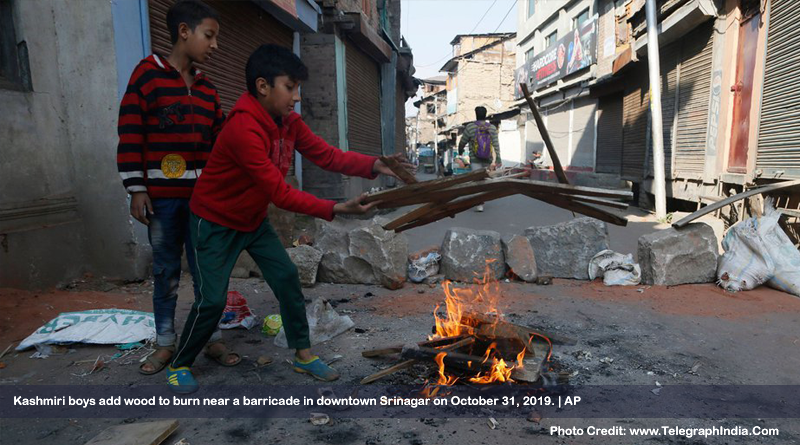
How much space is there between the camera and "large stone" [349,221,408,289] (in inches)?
197

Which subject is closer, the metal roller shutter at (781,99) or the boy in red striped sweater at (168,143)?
the boy in red striped sweater at (168,143)

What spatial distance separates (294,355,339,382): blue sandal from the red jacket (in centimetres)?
87

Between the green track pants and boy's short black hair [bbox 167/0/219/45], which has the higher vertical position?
boy's short black hair [bbox 167/0/219/45]

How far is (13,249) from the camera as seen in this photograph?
3.81 meters

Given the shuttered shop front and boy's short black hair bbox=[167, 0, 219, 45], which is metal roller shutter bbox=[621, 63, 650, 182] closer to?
the shuttered shop front

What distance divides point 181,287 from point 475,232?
10.8ft

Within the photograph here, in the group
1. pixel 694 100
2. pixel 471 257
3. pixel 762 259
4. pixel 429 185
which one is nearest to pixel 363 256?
pixel 471 257

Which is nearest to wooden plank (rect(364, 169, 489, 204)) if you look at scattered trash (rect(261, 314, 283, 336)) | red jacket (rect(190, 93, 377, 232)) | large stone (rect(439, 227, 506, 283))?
red jacket (rect(190, 93, 377, 232))

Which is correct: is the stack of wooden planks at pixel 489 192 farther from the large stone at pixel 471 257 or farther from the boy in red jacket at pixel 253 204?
the large stone at pixel 471 257

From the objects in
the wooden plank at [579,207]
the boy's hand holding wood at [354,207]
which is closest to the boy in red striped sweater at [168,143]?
the boy's hand holding wood at [354,207]

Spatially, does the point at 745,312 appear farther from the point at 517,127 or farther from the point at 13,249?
the point at 517,127

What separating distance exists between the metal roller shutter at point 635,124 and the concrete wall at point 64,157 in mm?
12164

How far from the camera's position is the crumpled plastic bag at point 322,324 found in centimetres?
333

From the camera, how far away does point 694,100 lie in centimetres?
982
